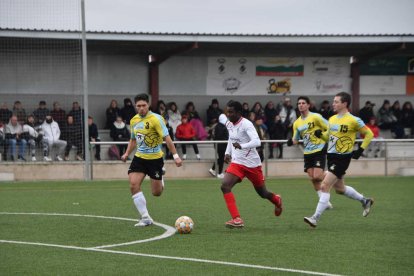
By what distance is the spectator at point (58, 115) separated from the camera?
23859mm

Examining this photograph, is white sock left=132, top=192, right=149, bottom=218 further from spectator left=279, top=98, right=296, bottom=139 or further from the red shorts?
spectator left=279, top=98, right=296, bottom=139

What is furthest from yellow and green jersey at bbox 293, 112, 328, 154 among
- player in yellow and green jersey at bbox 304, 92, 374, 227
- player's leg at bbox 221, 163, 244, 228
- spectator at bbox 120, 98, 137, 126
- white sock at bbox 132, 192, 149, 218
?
spectator at bbox 120, 98, 137, 126

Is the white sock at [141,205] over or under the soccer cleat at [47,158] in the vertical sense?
over

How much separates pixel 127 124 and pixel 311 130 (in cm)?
1226

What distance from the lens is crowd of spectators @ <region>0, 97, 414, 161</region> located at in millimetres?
23297

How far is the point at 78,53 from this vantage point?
2586 cm

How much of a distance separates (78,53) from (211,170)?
5.82 meters

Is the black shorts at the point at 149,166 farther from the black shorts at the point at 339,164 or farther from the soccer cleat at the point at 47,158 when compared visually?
the soccer cleat at the point at 47,158

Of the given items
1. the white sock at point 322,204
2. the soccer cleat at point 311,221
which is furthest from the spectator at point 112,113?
the soccer cleat at point 311,221

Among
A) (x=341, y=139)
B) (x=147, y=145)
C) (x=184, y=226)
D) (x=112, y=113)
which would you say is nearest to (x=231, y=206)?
(x=184, y=226)

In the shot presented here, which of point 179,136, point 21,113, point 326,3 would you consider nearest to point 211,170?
point 179,136

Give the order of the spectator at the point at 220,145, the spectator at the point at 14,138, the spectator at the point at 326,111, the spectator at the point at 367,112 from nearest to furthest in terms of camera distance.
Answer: the spectator at the point at 14,138 → the spectator at the point at 220,145 → the spectator at the point at 326,111 → the spectator at the point at 367,112

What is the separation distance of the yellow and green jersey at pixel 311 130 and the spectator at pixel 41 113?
37.8 ft

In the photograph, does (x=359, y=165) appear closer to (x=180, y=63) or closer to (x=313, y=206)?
(x=180, y=63)
